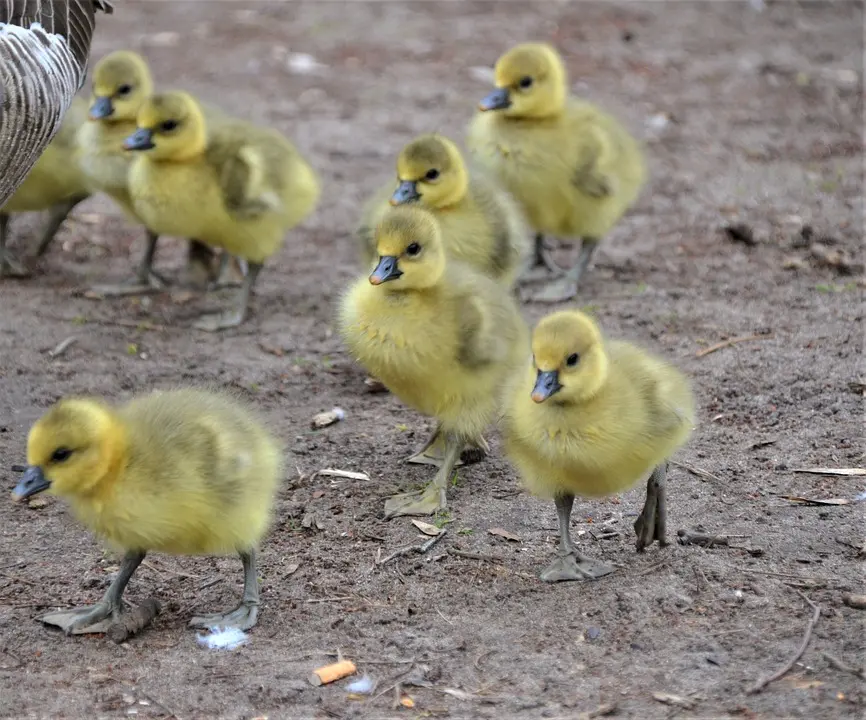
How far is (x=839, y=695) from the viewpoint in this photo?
3.63 meters

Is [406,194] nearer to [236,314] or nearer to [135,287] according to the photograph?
[236,314]

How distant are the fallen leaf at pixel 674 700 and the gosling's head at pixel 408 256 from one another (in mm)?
1923

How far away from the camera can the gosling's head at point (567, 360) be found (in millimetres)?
4207

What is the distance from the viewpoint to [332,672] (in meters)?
3.92

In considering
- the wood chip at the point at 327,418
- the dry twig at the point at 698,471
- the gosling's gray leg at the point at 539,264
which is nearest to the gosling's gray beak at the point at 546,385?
the dry twig at the point at 698,471

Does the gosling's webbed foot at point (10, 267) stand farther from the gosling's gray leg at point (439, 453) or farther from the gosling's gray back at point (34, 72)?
the gosling's gray leg at point (439, 453)

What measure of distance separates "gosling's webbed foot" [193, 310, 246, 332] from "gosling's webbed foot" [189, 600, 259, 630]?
289 centimetres

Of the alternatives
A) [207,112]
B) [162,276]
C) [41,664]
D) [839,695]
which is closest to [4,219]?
[162,276]

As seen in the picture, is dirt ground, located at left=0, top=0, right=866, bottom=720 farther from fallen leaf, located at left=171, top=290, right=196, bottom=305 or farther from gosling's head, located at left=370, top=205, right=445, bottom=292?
gosling's head, located at left=370, top=205, right=445, bottom=292

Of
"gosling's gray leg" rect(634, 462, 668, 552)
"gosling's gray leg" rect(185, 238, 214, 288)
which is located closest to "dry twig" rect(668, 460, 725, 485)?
"gosling's gray leg" rect(634, 462, 668, 552)

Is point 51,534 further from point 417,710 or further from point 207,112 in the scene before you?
point 207,112

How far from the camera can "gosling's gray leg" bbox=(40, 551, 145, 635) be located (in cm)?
420

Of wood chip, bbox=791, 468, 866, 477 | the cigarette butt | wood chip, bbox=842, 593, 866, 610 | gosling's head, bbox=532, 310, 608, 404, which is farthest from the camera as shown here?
wood chip, bbox=791, 468, 866, 477

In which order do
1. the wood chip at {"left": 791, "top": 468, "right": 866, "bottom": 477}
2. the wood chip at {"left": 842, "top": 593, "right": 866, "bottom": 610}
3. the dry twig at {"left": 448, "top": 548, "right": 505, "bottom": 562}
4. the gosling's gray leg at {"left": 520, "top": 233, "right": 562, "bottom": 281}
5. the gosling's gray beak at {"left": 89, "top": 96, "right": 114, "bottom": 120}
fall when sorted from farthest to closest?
the gosling's gray leg at {"left": 520, "top": 233, "right": 562, "bottom": 281} → the gosling's gray beak at {"left": 89, "top": 96, "right": 114, "bottom": 120} → the wood chip at {"left": 791, "top": 468, "right": 866, "bottom": 477} → the dry twig at {"left": 448, "top": 548, "right": 505, "bottom": 562} → the wood chip at {"left": 842, "top": 593, "right": 866, "bottom": 610}
